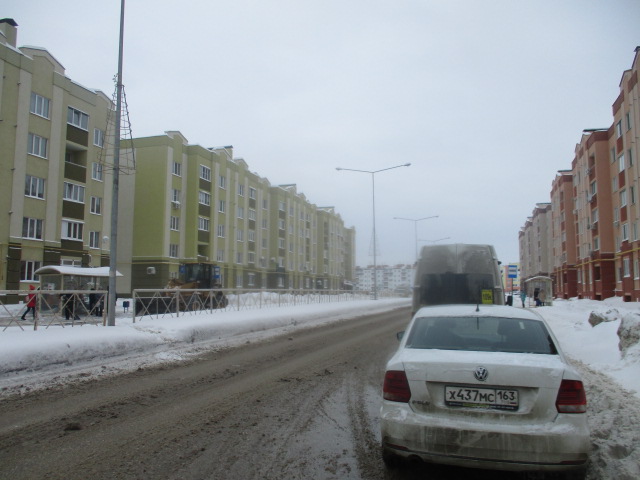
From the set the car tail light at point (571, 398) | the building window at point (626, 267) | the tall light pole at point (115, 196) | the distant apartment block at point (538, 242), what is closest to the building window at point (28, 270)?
the tall light pole at point (115, 196)

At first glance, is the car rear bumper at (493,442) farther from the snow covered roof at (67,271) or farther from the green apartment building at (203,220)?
the green apartment building at (203,220)

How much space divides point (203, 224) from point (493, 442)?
42.4m

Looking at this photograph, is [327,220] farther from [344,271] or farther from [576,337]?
[576,337]

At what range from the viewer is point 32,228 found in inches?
1094

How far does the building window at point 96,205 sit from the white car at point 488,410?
33219 mm

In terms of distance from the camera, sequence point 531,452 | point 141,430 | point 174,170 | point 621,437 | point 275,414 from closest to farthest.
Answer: point 531,452, point 621,437, point 141,430, point 275,414, point 174,170

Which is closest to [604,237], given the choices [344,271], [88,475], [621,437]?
[621,437]

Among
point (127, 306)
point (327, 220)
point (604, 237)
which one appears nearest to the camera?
point (127, 306)

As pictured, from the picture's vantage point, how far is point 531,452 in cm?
337

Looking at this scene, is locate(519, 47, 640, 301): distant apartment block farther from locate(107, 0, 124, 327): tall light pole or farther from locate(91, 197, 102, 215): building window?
locate(91, 197, 102, 215): building window

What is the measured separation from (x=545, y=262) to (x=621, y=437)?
75.9 m

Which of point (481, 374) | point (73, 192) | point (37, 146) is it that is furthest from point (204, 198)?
point (481, 374)

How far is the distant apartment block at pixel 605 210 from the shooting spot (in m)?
30.1

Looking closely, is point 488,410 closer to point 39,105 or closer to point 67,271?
point 67,271
